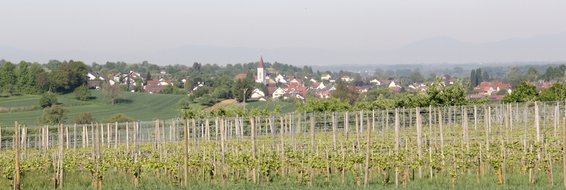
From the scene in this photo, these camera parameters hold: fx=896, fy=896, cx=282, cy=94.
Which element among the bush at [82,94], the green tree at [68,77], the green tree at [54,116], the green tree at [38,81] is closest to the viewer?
the green tree at [54,116]

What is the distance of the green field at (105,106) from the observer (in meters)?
67.0

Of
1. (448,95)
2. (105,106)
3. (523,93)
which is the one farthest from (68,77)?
(448,95)

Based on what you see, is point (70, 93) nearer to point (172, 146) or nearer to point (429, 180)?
point (172, 146)

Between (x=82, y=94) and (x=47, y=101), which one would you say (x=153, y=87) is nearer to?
(x=82, y=94)

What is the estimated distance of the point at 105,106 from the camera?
76.0 metres

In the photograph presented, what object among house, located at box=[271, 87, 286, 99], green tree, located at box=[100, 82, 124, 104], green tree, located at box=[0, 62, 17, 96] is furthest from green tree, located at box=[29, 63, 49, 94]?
house, located at box=[271, 87, 286, 99]

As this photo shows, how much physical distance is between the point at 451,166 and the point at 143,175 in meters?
6.70

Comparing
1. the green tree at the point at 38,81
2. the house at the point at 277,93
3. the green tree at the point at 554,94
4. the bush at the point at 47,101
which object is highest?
the green tree at the point at 38,81

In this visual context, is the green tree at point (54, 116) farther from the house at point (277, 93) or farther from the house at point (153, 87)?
the house at point (277, 93)

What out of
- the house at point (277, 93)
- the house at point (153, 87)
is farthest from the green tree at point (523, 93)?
the house at point (277, 93)

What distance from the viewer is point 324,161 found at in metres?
18.5

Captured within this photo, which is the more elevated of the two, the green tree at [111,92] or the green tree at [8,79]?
the green tree at [8,79]

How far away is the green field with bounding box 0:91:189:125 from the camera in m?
67.0

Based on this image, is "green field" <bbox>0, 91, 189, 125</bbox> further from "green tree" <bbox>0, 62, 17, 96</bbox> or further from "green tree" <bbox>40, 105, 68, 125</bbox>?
"green tree" <bbox>0, 62, 17, 96</bbox>
